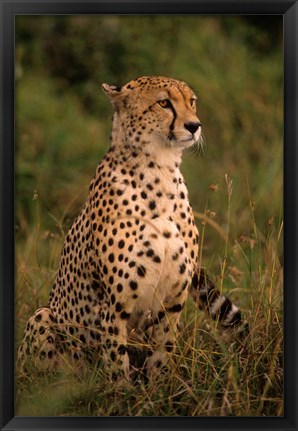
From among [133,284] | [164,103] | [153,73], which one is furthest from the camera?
[153,73]

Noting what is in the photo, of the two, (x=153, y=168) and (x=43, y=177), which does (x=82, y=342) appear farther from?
(x=43, y=177)

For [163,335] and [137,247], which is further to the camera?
[163,335]

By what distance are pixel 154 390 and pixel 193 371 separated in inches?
6.3

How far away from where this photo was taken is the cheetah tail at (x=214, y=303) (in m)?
4.48

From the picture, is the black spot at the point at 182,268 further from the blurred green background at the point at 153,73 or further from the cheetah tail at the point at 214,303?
the blurred green background at the point at 153,73

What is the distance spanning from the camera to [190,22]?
18.2 ft

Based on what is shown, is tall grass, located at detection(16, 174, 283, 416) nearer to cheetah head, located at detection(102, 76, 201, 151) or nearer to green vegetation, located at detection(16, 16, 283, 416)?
green vegetation, located at detection(16, 16, 283, 416)

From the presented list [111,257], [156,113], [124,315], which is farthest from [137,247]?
[156,113]

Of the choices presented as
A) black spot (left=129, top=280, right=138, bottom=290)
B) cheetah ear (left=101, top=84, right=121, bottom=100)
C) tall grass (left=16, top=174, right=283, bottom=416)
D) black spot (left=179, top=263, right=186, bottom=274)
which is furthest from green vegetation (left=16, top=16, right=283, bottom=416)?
cheetah ear (left=101, top=84, right=121, bottom=100)

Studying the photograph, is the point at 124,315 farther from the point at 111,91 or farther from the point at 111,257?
the point at 111,91

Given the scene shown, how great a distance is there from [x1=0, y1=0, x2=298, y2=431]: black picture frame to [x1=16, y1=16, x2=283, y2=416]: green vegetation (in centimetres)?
5

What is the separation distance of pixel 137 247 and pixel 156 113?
1.70ft

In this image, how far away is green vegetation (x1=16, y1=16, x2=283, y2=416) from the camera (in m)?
4.32

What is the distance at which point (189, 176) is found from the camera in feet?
20.3
